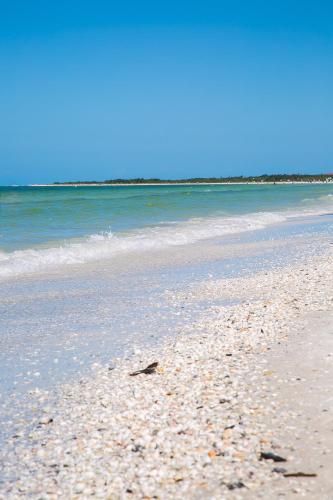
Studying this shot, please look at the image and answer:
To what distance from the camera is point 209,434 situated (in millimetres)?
4371

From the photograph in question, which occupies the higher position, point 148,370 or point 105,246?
point 105,246

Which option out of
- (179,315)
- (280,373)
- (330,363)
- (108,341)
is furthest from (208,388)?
(179,315)

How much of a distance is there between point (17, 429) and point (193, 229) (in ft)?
63.0

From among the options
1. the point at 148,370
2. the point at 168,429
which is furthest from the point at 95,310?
the point at 168,429

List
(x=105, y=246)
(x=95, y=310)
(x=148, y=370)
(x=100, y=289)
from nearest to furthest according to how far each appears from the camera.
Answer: (x=148, y=370), (x=95, y=310), (x=100, y=289), (x=105, y=246)

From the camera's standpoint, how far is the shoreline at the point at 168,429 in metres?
3.77

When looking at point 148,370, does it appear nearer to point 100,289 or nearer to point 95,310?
point 95,310

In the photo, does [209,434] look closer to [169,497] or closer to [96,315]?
[169,497]

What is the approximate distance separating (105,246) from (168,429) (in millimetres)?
13369

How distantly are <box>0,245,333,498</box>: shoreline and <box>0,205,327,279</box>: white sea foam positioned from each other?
24.4ft

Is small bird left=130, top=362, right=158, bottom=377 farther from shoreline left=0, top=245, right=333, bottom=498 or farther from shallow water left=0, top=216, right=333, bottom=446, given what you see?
shallow water left=0, top=216, right=333, bottom=446

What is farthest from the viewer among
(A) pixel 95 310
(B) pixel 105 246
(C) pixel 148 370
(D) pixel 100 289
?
(B) pixel 105 246

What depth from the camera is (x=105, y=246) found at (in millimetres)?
17641

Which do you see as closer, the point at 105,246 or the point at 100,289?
the point at 100,289
